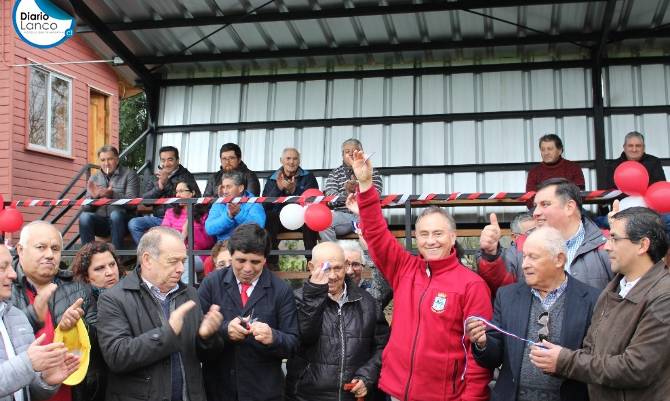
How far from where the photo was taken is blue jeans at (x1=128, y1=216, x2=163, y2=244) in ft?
27.2

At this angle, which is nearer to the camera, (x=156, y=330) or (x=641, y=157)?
(x=156, y=330)

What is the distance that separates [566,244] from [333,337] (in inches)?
60.5

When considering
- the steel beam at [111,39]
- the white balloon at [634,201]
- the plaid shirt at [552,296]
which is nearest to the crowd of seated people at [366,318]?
the plaid shirt at [552,296]

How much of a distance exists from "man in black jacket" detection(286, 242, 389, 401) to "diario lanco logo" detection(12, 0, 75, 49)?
19.8 ft

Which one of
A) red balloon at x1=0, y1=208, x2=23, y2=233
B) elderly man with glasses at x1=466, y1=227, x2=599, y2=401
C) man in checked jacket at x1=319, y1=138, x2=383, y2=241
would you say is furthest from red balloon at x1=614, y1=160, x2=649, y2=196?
red balloon at x1=0, y1=208, x2=23, y2=233

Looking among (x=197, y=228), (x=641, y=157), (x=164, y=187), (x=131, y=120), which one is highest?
(x=131, y=120)

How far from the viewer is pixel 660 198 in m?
6.18

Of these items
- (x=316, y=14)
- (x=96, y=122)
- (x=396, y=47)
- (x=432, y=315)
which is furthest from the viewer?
(x=96, y=122)

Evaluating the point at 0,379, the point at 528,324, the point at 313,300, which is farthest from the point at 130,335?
the point at 528,324

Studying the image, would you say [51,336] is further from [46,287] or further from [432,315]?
[432,315]

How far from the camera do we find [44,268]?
13.7 feet

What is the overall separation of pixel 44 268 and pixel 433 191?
657 cm

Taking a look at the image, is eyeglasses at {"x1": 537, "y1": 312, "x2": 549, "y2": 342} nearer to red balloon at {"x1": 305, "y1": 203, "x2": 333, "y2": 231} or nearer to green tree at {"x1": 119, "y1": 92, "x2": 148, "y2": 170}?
red balloon at {"x1": 305, "y1": 203, "x2": 333, "y2": 231}

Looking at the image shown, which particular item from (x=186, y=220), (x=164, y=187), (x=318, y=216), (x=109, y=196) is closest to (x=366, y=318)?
(x=318, y=216)
